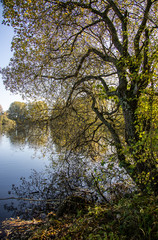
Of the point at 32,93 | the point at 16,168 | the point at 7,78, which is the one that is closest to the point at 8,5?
the point at 7,78

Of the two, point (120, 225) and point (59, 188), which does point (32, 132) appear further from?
point (120, 225)

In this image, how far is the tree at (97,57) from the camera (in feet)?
13.9

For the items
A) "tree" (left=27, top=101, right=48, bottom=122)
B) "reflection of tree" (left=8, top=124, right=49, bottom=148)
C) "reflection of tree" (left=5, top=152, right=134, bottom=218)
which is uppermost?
"tree" (left=27, top=101, right=48, bottom=122)

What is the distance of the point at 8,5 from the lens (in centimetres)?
485

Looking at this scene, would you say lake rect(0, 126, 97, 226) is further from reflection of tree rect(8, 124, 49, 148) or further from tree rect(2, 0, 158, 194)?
tree rect(2, 0, 158, 194)

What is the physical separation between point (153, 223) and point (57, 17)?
6157 millimetres

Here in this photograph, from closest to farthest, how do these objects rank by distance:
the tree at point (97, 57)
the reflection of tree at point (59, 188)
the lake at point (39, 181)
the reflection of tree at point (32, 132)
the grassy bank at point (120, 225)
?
1. the grassy bank at point (120, 225)
2. the tree at point (97, 57)
3. the reflection of tree at point (59, 188)
4. the reflection of tree at point (32, 132)
5. the lake at point (39, 181)

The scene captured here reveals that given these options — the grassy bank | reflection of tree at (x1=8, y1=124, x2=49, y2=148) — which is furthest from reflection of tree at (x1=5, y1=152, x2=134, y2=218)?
the grassy bank

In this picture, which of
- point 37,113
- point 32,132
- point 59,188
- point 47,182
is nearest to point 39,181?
point 47,182

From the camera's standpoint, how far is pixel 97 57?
6.17m

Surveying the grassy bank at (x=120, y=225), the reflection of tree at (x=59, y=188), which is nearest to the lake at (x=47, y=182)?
the reflection of tree at (x=59, y=188)

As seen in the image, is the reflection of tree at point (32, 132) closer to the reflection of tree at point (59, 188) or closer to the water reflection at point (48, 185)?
the water reflection at point (48, 185)

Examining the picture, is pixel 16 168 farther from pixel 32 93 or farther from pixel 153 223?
pixel 153 223

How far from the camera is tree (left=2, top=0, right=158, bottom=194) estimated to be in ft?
13.9
